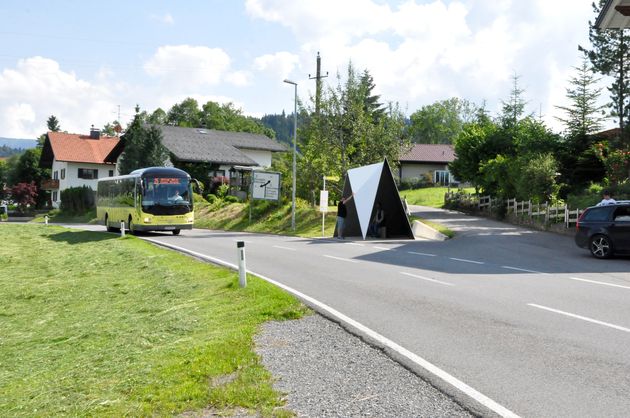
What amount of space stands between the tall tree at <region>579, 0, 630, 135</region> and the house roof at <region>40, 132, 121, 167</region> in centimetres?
4975

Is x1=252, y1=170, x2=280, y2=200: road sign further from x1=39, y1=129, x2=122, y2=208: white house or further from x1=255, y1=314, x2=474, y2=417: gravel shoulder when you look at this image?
x1=39, y1=129, x2=122, y2=208: white house

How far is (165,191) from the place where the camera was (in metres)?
29.9

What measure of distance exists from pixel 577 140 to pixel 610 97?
387 cm

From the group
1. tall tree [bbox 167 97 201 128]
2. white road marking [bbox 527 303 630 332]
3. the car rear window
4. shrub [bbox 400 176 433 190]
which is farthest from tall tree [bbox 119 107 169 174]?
tall tree [bbox 167 97 201 128]

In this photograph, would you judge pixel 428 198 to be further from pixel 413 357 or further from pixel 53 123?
pixel 53 123

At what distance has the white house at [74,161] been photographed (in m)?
72.2

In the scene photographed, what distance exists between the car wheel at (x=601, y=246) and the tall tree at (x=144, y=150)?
140 feet

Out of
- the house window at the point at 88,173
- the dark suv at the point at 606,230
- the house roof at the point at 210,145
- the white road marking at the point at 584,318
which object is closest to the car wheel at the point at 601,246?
the dark suv at the point at 606,230

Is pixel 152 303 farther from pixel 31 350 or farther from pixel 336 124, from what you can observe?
pixel 336 124

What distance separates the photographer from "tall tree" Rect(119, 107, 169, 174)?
54812mm

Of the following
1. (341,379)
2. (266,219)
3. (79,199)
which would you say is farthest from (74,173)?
(341,379)

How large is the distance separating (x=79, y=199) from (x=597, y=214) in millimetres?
51657

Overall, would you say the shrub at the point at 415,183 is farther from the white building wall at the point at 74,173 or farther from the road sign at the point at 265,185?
the road sign at the point at 265,185

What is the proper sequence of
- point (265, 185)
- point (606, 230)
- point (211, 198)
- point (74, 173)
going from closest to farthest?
point (606, 230) < point (265, 185) < point (211, 198) < point (74, 173)
